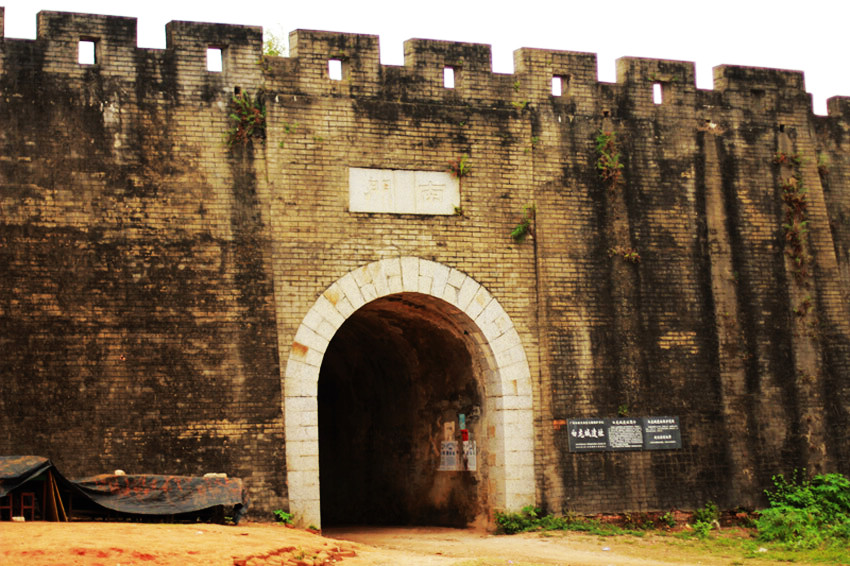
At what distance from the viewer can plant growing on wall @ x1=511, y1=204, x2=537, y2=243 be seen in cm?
1502

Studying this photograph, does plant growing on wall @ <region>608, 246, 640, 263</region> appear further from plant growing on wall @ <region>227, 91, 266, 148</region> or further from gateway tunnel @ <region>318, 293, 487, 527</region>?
plant growing on wall @ <region>227, 91, 266, 148</region>

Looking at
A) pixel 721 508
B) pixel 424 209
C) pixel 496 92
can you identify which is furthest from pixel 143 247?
pixel 721 508

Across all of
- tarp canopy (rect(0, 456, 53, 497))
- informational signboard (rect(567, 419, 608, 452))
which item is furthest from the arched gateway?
tarp canopy (rect(0, 456, 53, 497))

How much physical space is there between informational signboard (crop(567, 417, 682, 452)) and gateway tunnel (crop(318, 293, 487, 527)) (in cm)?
139

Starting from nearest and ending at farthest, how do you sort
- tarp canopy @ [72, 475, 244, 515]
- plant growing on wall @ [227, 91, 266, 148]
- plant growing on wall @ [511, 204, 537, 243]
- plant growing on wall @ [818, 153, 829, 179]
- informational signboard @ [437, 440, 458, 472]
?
tarp canopy @ [72, 475, 244, 515]
plant growing on wall @ [227, 91, 266, 148]
plant growing on wall @ [511, 204, 537, 243]
informational signboard @ [437, 440, 458, 472]
plant growing on wall @ [818, 153, 829, 179]

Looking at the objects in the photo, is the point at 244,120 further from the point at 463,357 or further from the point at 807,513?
the point at 807,513

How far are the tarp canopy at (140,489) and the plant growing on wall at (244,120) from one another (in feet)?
14.6

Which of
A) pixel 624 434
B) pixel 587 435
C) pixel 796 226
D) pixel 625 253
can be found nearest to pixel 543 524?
pixel 587 435

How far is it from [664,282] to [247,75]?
6.55 m

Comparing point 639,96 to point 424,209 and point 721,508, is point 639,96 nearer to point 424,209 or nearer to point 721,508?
point 424,209

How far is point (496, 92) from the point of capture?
15.4 m

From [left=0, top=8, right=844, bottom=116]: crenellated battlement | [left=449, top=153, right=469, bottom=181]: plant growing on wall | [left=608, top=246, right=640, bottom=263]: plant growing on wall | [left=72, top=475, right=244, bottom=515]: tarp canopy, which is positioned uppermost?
[left=0, top=8, right=844, bottom=116]: crenellated battlement

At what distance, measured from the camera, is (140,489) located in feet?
37.6

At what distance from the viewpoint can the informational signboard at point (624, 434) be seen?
1488 centimetres
